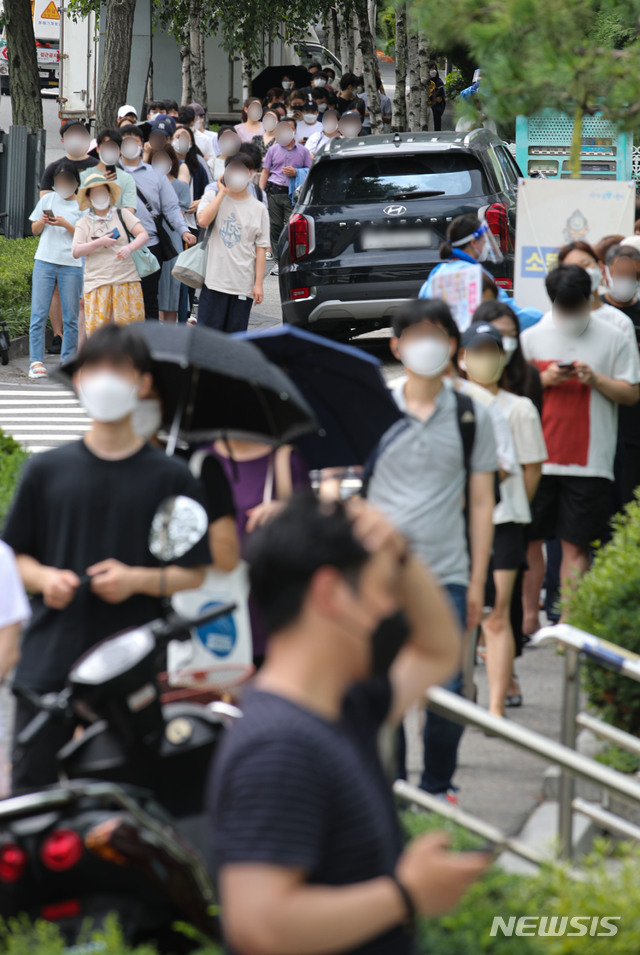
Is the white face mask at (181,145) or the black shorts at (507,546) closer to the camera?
the black shorts at (507,546)

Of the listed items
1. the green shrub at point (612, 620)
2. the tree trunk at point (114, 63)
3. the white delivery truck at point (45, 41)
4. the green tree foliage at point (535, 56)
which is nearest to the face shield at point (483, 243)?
the green tree foliage at point (535, 56)

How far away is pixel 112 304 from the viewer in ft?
39.4

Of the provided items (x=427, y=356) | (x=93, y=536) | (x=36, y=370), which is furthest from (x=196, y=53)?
(x=93, y=536)

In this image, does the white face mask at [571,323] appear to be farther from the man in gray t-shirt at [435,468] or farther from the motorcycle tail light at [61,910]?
the motorcycle tail light at [61,910]

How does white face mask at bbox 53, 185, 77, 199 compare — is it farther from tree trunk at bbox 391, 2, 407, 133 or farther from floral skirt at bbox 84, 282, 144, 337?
tree trunk at bbox 391, 2, 407, 133

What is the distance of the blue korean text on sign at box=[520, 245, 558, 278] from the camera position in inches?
374

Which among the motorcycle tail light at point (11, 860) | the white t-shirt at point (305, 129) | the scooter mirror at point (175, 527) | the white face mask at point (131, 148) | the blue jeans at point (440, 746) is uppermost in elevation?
the white t-shirt at point (305, 129)

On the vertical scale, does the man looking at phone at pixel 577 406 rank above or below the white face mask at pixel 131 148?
below

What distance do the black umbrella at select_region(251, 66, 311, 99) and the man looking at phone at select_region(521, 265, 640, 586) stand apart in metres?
32.2

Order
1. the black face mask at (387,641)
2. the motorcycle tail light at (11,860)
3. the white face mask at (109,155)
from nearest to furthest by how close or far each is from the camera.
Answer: the black face mask at (387,641) → the motorcycle tail light at (11,860) → the white face mask at (109,155)

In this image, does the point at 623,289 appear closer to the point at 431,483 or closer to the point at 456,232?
the point at 456,232

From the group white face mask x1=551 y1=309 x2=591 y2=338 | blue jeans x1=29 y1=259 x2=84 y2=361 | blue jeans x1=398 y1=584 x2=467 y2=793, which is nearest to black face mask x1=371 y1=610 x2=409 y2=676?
blue jeans x1=398 y1=584 x2=467 y2=793

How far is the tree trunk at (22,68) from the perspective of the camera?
848 inches

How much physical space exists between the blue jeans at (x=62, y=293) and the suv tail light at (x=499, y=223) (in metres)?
3.67
